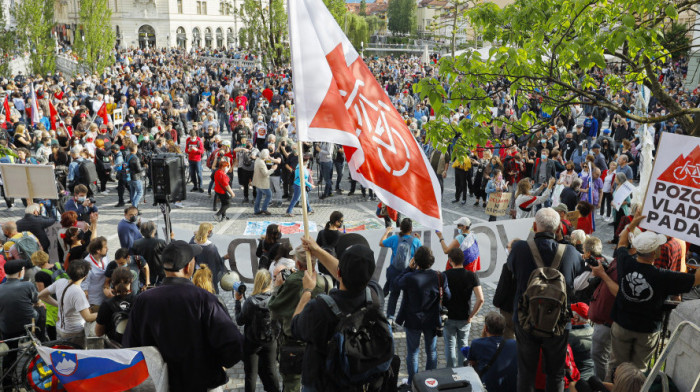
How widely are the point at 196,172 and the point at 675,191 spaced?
12620 millimetres

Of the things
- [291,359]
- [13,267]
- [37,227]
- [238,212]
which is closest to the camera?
[291,359]

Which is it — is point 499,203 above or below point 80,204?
below

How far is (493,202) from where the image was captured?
1223cm

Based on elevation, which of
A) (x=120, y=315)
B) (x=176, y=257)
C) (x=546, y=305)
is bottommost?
(x=120, y=315)

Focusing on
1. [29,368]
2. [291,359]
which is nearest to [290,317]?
[291,359]

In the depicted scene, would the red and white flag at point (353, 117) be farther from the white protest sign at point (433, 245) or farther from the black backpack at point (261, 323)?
the white protest sign at point (433, 245)

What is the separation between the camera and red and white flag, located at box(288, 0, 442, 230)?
4.20 meters

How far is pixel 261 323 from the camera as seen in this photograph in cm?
512

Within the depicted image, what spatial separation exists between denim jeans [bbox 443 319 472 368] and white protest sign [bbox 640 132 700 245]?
1.98 m

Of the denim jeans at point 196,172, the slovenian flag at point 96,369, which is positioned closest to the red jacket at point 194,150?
the denim jeans at point 196,172

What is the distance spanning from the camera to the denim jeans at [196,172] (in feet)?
51.6

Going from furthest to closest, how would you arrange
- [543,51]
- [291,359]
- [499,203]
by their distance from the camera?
[499,203] → [543,51] → [291,359]

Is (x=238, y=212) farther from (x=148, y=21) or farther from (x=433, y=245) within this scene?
(x=148, y=21)

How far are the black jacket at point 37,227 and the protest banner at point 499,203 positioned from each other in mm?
7946
